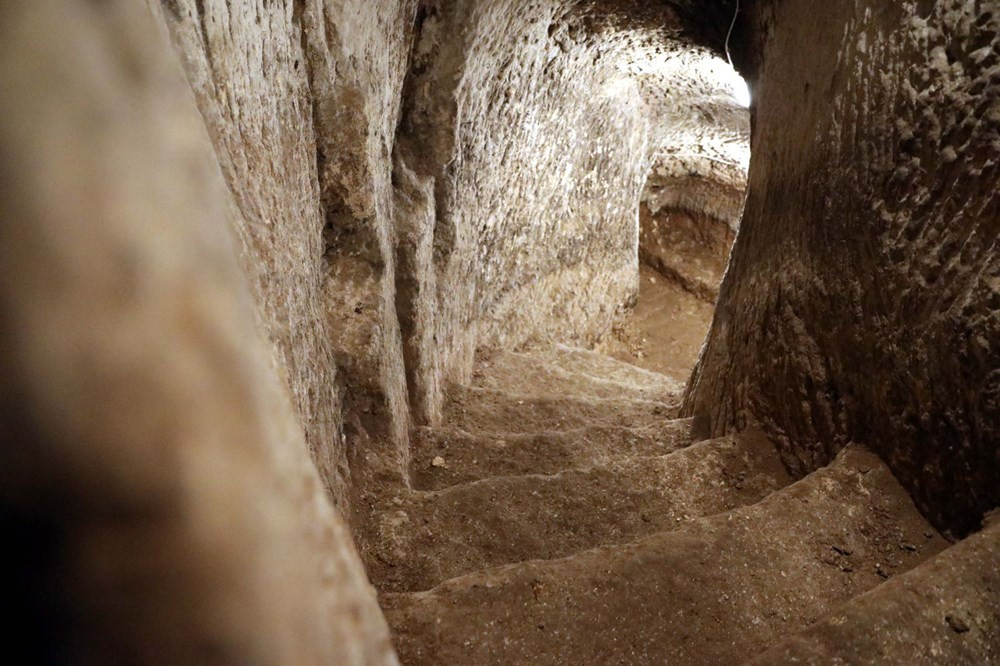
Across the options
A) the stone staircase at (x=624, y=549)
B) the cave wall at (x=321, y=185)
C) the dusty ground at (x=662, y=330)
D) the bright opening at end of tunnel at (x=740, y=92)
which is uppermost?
the bright opening at end of tunnel at (x=740, y=92)

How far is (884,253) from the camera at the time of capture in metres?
1.59

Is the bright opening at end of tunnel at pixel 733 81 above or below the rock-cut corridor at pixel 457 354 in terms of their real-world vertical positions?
above

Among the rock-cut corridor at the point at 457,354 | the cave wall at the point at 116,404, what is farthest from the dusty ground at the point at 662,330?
the cave wall at the point at 116,404

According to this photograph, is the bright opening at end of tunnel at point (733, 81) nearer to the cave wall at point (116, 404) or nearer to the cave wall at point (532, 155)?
the cave wall at point (532, 155)

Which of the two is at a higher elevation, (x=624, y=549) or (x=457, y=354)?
(x=624, y=549)

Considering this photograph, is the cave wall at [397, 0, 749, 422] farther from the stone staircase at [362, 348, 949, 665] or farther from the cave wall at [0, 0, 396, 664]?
the cave wall at [0, 0, 396, 664]

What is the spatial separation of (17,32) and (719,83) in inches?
199

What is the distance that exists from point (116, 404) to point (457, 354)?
10.5ft

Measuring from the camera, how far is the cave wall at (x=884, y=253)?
1311 mm

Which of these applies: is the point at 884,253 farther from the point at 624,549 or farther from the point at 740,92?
the point at 740,92

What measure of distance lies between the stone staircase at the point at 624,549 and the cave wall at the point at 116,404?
91 centimetres

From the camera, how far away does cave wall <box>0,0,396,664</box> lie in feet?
1.11

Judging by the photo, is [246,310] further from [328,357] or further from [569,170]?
[569,170]

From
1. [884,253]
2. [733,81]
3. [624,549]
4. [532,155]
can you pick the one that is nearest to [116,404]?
[624,549]
